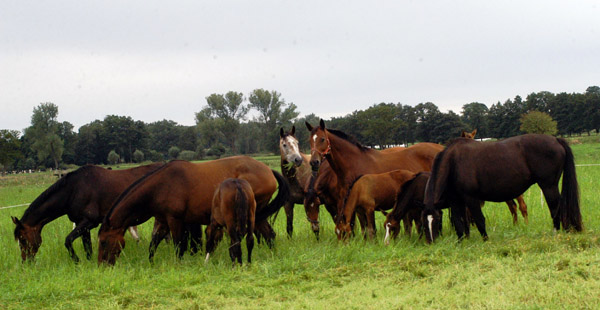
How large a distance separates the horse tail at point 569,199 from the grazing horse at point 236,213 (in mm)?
5235

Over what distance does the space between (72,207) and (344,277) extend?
5404mm

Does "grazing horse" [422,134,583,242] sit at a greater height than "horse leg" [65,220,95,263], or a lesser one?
greater

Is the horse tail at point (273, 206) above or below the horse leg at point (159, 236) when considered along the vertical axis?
above

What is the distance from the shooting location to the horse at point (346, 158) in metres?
Answer: 8.93

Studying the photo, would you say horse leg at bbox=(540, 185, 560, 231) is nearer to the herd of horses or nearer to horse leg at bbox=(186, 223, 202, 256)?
the herd of horses

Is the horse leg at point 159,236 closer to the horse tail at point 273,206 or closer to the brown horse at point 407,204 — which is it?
the horse tail at point 273,206

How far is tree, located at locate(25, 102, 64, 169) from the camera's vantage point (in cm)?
7664

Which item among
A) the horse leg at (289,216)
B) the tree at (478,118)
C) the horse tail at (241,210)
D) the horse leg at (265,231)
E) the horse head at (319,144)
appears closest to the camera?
the horse tail at (241,210)

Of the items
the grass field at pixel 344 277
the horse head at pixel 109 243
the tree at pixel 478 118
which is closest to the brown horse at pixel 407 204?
the grass field at pixel 344 277

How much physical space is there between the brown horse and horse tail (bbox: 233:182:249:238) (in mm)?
2445

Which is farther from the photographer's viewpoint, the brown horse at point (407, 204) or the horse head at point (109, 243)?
the brown horse at point (407, 204)

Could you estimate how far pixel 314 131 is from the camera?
29.8 feet

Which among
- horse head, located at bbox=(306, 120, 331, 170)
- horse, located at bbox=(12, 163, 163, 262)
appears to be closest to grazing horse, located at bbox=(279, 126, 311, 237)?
horse head, located at bbox=(306, 120, 331, 170)

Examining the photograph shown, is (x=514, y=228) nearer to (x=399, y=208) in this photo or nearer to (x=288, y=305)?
(x=399, y=208)
